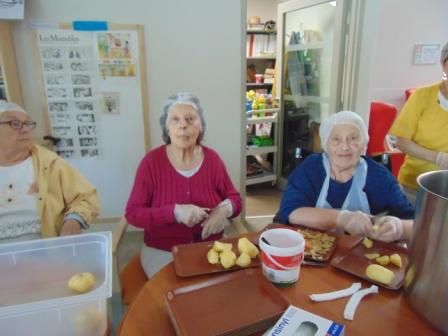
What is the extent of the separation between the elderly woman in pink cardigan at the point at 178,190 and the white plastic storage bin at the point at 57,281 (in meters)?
0.37

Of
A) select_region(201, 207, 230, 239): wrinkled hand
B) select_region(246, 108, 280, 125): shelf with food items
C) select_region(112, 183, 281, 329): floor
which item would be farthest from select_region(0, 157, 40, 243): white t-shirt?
select_region(246, 108, 280, 125): shelf with food items

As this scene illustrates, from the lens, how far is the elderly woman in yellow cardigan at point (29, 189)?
1.24 meters

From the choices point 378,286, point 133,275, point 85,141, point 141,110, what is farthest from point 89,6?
Answer: point 378,286

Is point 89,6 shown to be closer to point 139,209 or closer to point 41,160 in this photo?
point 41,160

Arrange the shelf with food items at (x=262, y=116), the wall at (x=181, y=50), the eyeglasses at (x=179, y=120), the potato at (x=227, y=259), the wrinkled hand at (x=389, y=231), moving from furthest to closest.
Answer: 1. the shelf with food items at (x=262, y=116)
2. the wall at (x=181, y=50)
3. the eyeglasses at (x=179, y=120)
4. the wrinkled hand at (x=389, y=231)
5. the potato at (x=227, y=259)

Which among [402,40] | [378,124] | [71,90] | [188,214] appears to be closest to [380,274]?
[188,214]

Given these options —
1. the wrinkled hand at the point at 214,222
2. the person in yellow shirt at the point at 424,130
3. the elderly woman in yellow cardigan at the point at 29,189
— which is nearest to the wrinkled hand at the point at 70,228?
the elderly woman in yellow cardigan at the point at 29,189

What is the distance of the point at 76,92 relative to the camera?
6.68 feet

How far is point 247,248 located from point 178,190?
0.62m

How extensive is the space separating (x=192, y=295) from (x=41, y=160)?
904 millimetres

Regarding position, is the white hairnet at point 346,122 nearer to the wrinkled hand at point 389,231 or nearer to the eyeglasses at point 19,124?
the wrinkled hand at point 389,231

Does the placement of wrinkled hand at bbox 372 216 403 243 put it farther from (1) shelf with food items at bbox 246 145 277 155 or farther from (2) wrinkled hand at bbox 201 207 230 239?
(1) shelf with food items at bbox 246 145 277 155

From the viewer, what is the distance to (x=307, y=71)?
308cm

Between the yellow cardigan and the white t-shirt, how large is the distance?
28mm
